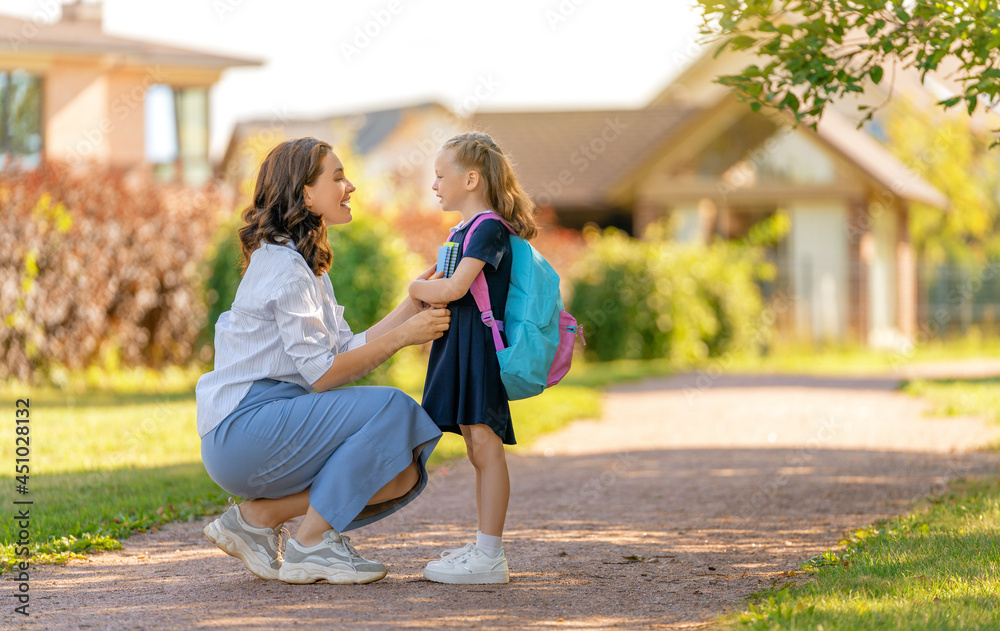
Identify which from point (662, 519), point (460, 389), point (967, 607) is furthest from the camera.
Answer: point (662, 519)

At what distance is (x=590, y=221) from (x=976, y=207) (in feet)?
29.3

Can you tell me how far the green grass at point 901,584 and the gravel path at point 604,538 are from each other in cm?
21

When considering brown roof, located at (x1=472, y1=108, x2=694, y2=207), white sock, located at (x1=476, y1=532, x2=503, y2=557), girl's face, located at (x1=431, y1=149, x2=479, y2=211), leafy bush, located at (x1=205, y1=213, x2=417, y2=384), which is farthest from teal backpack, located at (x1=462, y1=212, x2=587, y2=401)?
brown roof, located at (x1=472, y1=108, x2=694, y2=207)

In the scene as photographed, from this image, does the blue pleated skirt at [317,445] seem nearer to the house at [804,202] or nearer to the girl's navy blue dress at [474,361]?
the girl's navy blue dress at [474,361]

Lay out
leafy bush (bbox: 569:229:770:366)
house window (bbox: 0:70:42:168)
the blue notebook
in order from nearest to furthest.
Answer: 1. the blue notebook
2. leafy bush (bbox: 569:229:770:366)
3. house window (bbox: 0:70:42:168)

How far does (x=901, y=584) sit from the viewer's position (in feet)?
12.3

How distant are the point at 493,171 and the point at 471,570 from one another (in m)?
1.53

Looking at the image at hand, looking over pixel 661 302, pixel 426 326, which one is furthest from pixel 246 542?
pixel 661 302

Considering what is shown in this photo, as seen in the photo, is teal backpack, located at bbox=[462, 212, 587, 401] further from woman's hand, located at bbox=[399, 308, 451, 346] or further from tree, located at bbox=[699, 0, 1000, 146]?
tree, located at bbox=[699, 0, 1000, 146]

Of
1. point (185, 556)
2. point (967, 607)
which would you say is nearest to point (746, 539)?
point (967, 607)

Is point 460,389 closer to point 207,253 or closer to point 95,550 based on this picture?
point 95,550

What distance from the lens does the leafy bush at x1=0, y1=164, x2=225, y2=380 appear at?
10.1 meters

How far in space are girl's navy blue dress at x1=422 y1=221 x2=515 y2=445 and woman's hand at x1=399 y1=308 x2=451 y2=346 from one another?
0.21 feet

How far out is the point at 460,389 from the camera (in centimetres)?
396
